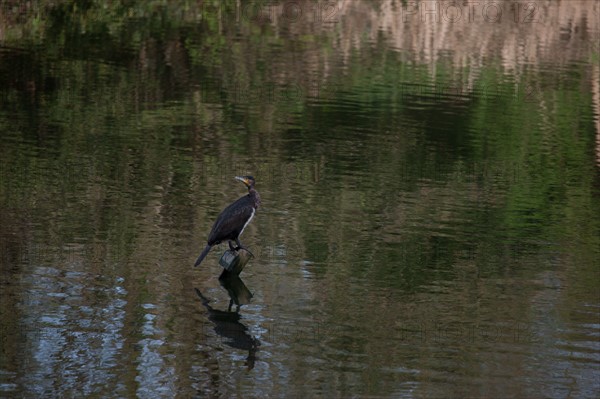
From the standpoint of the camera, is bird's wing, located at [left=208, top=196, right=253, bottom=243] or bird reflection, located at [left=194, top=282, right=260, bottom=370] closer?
bird reflection, located at [left=194, top=282, right=260, bottom=370]

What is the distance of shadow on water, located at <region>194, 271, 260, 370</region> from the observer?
1154 cm

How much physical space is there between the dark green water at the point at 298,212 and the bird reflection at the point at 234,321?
0.11ft

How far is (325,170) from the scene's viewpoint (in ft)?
61.9

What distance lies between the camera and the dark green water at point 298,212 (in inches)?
440

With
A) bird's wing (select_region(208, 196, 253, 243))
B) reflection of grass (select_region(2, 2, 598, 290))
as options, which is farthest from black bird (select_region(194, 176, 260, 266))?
reflection of grass (select_region(2, 2, 598, 290))

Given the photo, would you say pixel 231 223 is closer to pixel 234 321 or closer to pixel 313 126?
pixel 234 321

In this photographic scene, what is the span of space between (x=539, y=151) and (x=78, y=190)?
8.27m

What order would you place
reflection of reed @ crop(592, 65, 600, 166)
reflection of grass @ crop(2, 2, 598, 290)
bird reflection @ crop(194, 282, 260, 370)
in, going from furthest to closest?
reflection of reed @ crop(592, 65, 600, 166)
reflection of grass @ crop(2, 2, 598, 290)
bird reflection @ crop(194, 282, 260, 370)

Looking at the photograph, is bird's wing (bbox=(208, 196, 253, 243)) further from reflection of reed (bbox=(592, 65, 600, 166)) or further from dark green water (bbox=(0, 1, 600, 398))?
reflection of reed (bbox=(592, 65, 600, 166))

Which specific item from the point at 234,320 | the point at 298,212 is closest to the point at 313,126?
the point at 298,212

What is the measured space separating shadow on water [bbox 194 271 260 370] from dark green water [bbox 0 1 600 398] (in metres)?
0.03

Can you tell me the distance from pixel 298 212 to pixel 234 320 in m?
4.40

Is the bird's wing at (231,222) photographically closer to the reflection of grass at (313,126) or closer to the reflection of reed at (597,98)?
the reflection of grass at (313,126)

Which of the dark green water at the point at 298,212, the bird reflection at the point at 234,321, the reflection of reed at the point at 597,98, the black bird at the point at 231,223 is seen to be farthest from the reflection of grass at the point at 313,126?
the bird reflection at the point at 234,321
